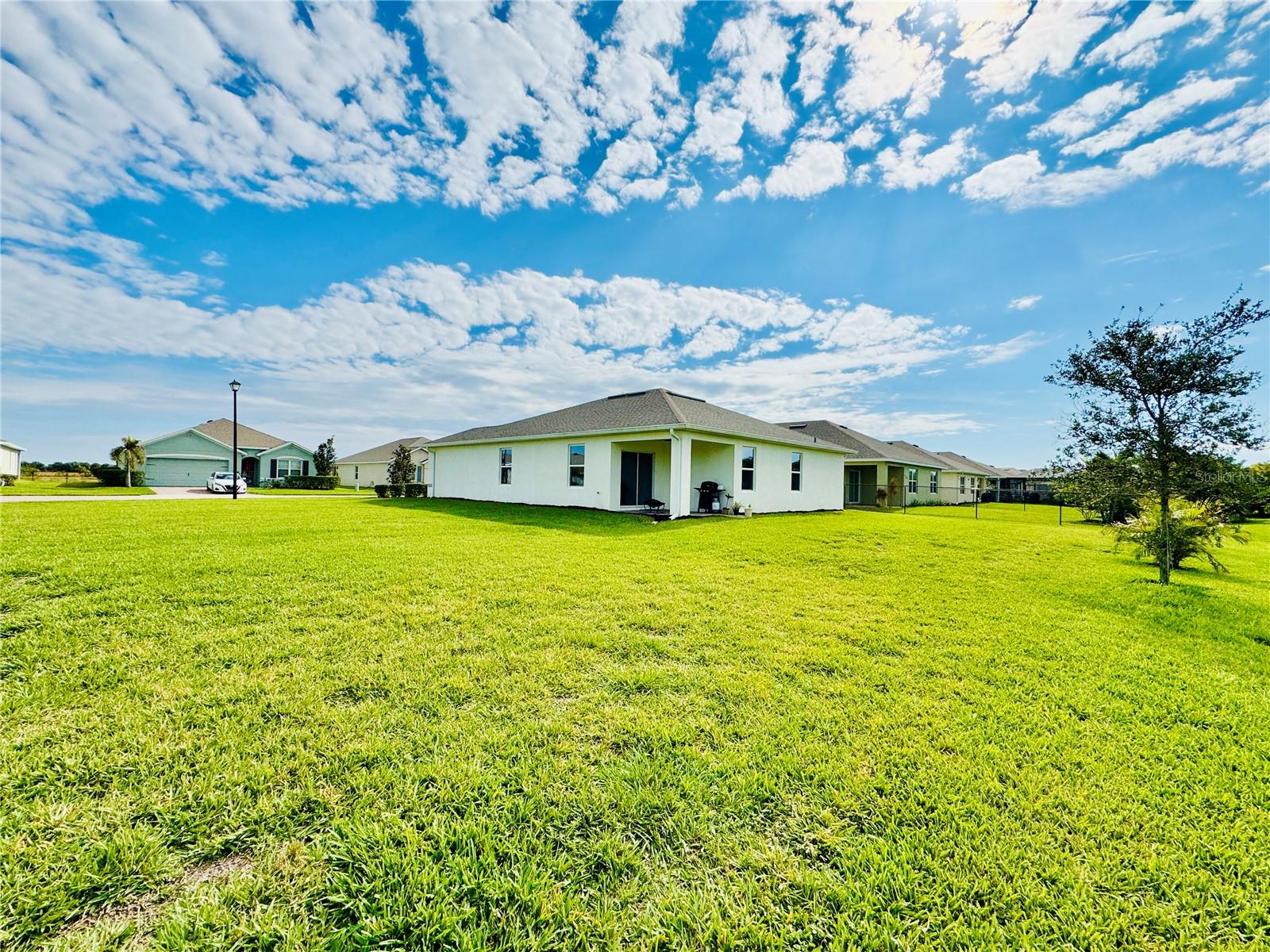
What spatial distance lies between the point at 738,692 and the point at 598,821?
5.36 feet

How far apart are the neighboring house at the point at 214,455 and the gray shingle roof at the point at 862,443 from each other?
39.9m

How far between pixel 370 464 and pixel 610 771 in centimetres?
4854

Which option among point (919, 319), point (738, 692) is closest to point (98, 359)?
point (738, 692)

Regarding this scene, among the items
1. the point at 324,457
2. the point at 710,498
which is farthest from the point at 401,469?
the point at 710,498

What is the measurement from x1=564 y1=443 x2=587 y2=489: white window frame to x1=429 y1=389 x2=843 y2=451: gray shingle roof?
64 centimetres

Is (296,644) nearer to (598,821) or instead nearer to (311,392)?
(598,821)

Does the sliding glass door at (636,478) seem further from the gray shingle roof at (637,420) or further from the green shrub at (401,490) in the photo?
the green shrub at (401,490)

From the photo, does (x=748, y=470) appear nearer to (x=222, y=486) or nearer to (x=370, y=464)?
(x=222, y=486)

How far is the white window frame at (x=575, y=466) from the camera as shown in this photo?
16.4 meters

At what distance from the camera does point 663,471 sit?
56.5 feet

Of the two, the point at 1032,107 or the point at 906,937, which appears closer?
the point at 906,937

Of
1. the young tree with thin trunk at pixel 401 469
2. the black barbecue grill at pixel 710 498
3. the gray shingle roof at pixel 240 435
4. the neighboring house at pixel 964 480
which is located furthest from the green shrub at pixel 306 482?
the neighboring house at pixel 964 480

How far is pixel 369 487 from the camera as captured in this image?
43969 mm

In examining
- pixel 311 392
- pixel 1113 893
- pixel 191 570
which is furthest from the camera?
pixel 311 392
